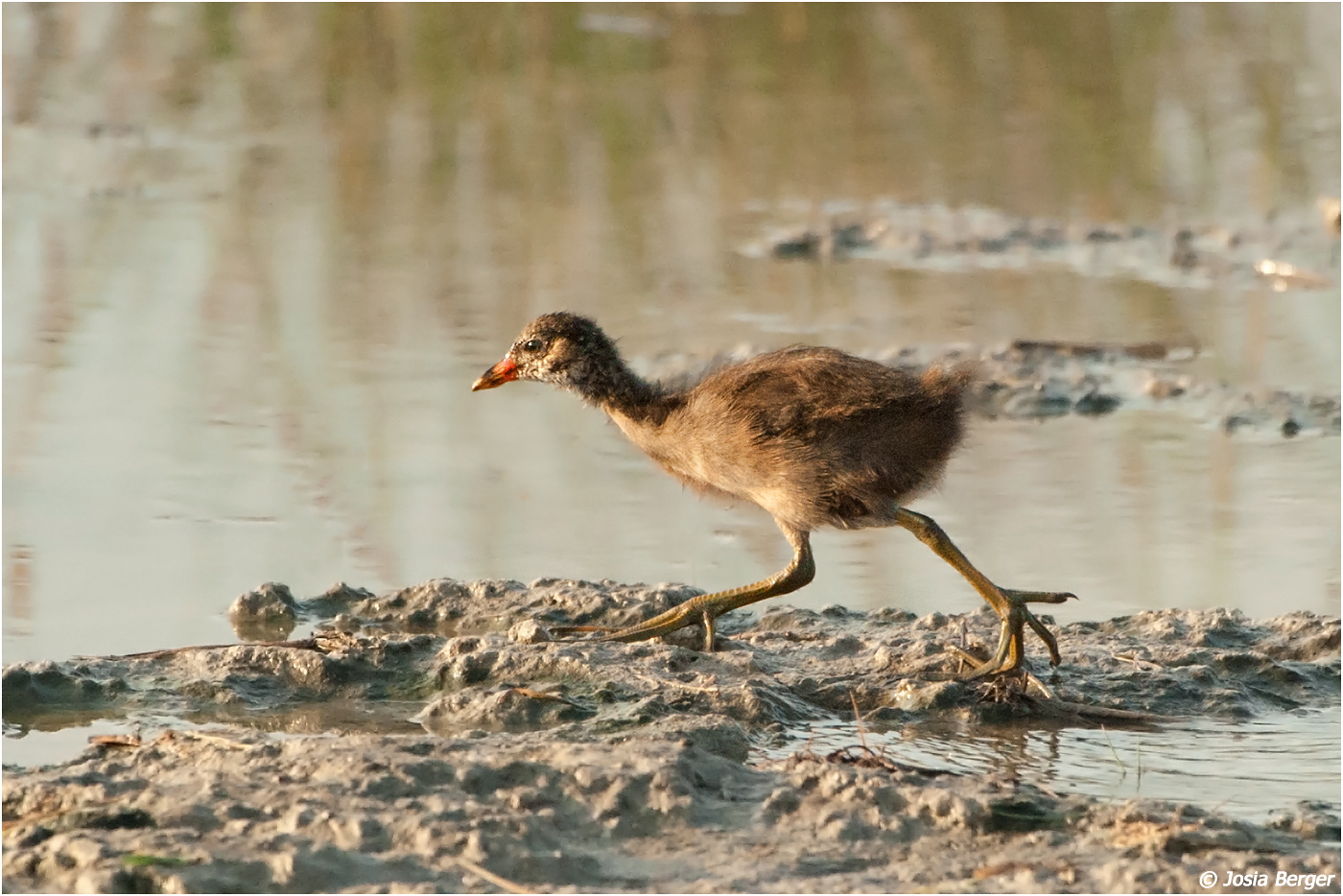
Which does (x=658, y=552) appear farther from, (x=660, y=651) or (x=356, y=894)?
(x=356, y=894)

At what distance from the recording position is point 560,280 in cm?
905

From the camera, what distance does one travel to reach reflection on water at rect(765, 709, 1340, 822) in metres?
4.64

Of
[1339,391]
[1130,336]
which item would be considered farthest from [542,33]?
[1339,391]

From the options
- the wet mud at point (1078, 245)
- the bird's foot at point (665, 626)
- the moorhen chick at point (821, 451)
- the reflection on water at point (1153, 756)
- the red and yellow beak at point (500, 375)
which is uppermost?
the wet mud at point (1078, 245)

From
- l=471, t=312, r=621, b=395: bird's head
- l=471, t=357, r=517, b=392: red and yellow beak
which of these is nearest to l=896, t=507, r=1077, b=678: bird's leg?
l=471, t=312, r=621, b=395: bird's head

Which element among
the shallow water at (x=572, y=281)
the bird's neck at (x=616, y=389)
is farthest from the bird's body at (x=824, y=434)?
the shallow water at (x=572, y=281)

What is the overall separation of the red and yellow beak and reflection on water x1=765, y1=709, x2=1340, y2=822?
1779 millimetres

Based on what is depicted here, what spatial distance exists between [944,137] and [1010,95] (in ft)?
3.44

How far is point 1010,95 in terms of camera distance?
12.9 meters

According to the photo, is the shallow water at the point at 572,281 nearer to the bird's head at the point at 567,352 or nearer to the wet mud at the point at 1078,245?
the wet mud at the point at 1078,245

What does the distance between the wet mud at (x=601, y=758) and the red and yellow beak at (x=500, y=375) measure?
2.39ft

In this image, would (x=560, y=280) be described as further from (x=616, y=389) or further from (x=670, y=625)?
(x=670, y=625)

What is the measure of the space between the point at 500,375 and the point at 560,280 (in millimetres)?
2809

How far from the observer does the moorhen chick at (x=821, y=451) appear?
5.49 metres
